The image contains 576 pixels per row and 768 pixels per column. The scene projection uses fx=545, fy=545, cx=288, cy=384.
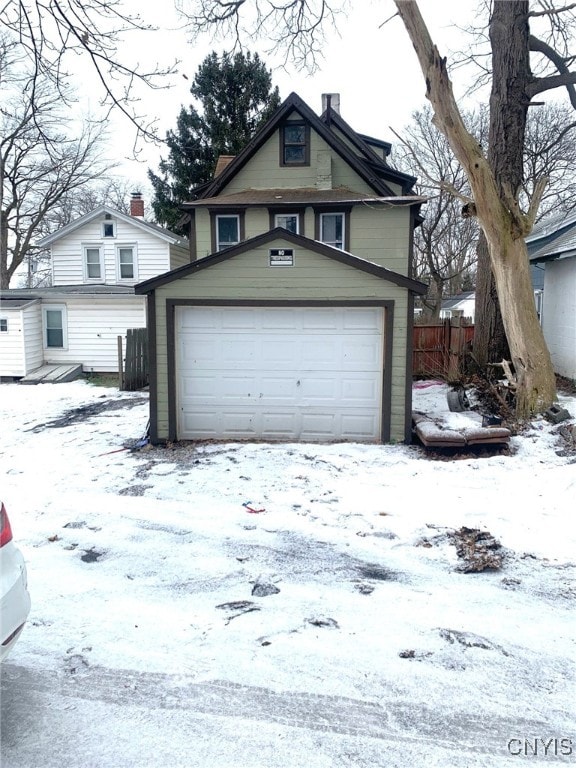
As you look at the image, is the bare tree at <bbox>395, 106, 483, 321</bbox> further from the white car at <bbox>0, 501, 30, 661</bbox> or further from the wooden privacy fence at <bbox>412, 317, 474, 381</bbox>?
the white car at <bbox>0, 501, 30, 661</bbox>

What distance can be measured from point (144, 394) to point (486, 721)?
12.8 meters

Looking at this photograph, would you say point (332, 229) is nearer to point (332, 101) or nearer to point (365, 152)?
point (365, 152)

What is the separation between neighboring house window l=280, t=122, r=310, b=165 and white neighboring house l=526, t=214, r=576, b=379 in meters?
7.01

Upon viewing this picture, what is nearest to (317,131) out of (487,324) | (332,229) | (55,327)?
(332,229)

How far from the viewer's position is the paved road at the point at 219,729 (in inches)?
99.6

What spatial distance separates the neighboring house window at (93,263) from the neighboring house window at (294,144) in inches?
374

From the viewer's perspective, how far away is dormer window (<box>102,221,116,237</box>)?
20.5 m

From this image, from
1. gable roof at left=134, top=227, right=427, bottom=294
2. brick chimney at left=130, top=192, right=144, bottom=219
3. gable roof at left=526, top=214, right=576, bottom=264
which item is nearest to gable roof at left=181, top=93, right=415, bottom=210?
gable roof at left=526, top=214, right=576, bottom=264

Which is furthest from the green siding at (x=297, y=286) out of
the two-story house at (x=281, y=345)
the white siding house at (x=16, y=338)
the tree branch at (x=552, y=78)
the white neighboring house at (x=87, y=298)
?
the white siding house at (x=16, y=338)

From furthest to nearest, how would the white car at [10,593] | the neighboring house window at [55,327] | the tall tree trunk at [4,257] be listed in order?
1. the tall tree trunk at [4,257]
2. the neighboring house window at [55,327]
3. the white car at [10,593]

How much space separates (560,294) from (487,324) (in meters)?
4.10

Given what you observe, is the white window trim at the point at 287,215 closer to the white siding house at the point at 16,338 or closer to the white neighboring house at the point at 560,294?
the white neighboring house at the point at 560,294

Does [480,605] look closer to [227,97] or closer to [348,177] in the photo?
[348,177]

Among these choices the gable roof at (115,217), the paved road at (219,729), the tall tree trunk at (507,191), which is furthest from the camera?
the gable roof at (115,217)
